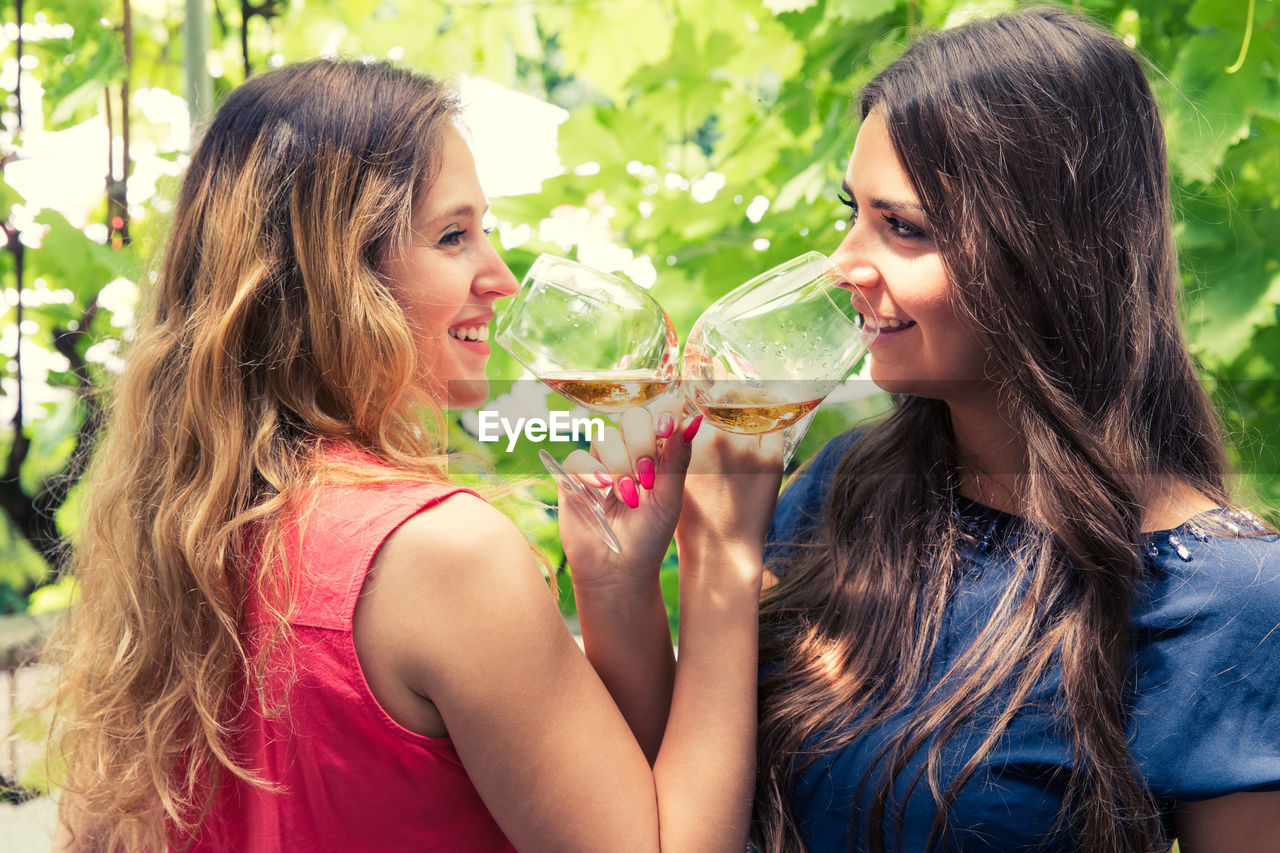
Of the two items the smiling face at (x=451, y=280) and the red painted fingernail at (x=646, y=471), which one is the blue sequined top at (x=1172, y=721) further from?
the smiling face at (x=451, y=280)

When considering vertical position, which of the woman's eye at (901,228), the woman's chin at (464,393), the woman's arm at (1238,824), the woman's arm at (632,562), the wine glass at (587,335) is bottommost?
the woman's arm at (1238,824)

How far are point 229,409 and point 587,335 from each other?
0.51 m

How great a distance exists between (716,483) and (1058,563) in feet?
1.74

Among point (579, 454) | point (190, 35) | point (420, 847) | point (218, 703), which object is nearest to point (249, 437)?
point (218, 703)

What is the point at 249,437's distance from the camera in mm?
1314

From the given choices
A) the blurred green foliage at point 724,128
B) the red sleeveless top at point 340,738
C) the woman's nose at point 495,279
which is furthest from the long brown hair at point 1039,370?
the woman's nose at point 495,279

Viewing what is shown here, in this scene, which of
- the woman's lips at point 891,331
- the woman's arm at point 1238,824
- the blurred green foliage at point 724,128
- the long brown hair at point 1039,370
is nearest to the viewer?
the woman's arm at point 1238,824

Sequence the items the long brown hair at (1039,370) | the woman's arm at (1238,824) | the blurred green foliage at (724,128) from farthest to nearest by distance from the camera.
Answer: the blurred green foliage at (724,128), the long brown hair at (1039,370), the woman's arm at (1238,824)

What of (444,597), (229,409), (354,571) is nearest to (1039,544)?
(444,597)

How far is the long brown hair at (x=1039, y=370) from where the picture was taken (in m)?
1.38

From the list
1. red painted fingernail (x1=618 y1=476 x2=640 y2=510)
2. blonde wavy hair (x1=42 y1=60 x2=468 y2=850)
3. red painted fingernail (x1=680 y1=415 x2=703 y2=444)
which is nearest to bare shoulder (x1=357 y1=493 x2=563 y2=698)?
blonde wavy hair (x1=42 y1=60 x2=468 y2=850)

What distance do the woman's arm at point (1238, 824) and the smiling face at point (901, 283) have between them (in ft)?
2.23

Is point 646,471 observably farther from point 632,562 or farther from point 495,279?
point 495,279

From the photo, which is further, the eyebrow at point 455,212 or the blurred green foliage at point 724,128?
the blurred green foliage at point 724,128
